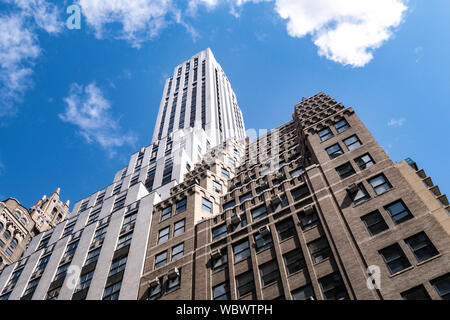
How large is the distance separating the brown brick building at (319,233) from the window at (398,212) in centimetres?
7

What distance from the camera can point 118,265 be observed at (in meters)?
39.0

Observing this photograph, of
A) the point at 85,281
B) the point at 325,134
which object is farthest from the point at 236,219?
the point at 85,281

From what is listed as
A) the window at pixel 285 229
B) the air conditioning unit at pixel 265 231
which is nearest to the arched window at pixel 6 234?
the air conditioning unit at pixel 265 231

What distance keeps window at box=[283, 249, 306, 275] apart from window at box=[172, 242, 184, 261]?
1044cm

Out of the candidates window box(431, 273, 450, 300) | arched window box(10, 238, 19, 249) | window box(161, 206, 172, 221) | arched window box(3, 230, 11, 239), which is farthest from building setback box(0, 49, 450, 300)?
arched window box(3, 230, 11, 239)

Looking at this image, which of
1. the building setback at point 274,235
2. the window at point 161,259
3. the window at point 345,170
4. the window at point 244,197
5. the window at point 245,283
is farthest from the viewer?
the window at point 244,197

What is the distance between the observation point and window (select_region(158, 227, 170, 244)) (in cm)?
3921

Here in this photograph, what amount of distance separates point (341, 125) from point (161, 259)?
22.0 meters

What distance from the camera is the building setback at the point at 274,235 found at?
2569cm

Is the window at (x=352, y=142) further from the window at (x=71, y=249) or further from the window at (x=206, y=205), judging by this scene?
the window at (x=71, y=249)

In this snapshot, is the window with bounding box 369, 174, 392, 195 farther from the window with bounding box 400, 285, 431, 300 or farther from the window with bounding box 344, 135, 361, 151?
the window with bounding box 400, 285, 431, 300

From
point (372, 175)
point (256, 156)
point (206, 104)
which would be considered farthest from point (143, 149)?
point (372, 175)
